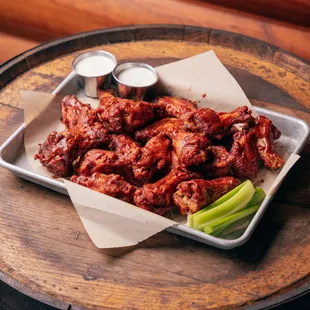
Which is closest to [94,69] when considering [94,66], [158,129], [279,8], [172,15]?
[94,66]

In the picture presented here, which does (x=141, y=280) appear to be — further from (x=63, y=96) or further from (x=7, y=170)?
(x=63, y=96)

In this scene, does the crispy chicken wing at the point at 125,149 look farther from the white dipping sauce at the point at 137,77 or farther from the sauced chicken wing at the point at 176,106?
the white dipping sauce at the point at 137,77

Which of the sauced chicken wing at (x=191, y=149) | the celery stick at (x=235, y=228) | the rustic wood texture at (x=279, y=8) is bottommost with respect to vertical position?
the celery stick at (x=235, y=228)

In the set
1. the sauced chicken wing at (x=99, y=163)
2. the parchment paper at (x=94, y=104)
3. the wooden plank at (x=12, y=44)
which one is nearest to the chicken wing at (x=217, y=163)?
the parchment paper at (x=94, y=104)

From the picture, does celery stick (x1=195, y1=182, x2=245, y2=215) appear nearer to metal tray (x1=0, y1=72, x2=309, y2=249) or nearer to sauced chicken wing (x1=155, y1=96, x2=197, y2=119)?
Answer: metal tray (x1=0, y1=72, x2=309, y2=249)

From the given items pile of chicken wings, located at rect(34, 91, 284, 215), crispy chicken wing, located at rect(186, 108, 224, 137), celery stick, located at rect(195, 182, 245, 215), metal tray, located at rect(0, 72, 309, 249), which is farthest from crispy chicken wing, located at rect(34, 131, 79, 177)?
celery stick, located at rect(195, 182, 245, 215)

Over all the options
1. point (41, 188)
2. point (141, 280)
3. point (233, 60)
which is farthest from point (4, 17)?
point (141, 280)
